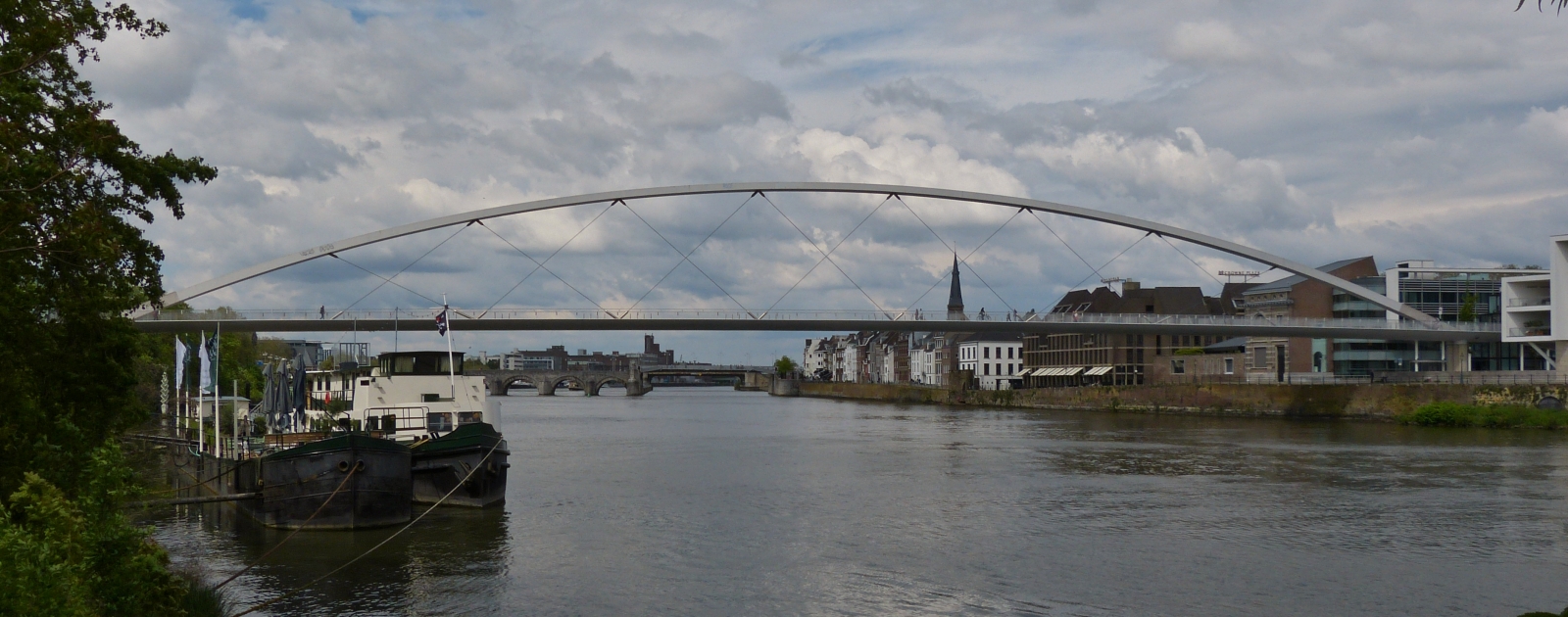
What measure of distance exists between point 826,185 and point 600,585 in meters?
44.8

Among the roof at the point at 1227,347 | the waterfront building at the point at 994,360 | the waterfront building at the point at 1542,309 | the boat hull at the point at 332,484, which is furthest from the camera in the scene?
the waterfront building at the point at 994,360

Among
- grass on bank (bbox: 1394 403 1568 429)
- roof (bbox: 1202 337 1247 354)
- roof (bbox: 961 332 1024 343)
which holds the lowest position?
grass on bank (bbox: 1394 403 1568 429)

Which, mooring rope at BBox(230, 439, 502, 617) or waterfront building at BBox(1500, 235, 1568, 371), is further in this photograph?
waterfront building at BBox(1500, 235, 1568, 371)

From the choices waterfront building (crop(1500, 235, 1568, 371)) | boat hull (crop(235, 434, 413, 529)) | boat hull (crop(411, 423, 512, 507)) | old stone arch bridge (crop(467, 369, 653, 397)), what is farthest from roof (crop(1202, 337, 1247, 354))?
old stone arch bridge (crop(467, 369, 653, 397))

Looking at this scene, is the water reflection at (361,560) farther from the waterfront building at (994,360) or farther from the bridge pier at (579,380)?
the bridge pier at (579,380)

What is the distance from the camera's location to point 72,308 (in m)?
13.4

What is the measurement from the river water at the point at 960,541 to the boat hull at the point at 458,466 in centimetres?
43

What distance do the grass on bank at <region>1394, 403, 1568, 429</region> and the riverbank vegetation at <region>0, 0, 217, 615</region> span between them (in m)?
58.2

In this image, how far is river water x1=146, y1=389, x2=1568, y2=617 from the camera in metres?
17.7

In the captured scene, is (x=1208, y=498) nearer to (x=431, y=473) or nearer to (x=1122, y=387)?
(x=431, y=473)

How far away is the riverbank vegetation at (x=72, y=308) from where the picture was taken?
11.4 metres

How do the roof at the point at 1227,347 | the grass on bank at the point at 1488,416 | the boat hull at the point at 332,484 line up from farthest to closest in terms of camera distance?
the roof at the point at 1227,347, the grass on bank at the point at 1488,416, the boat hull at the point at 332,484

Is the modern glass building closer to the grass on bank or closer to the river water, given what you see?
the grass on bank

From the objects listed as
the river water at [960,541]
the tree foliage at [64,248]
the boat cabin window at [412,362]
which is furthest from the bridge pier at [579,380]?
the tree foliage at [64,248]
